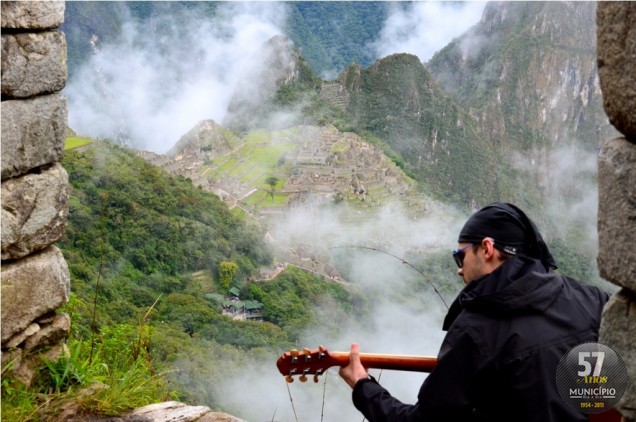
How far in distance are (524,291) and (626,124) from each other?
55 cm

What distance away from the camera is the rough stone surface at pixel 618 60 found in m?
1.22

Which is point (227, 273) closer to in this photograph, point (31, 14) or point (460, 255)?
point (31, 14)

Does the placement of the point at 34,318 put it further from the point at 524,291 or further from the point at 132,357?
the point at 524,291

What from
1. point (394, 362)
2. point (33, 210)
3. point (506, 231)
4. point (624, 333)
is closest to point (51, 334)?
point (33, 210)

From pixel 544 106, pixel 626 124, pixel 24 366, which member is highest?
pixel 544 106

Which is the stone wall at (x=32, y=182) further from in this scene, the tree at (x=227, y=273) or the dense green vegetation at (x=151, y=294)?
the tree at (x=227, y=273)

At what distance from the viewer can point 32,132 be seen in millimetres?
2629

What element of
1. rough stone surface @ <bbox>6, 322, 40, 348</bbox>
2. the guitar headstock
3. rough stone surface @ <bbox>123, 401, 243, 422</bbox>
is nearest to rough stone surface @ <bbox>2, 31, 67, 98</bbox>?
rough stone surface @ <bbox>6, 322, 40, 348</bbox>

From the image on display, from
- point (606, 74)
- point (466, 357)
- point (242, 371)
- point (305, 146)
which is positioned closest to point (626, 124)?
point (606, 74)

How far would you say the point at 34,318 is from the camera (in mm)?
2727

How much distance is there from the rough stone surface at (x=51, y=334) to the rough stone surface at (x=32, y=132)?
626mm

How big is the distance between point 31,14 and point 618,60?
2.09 meters

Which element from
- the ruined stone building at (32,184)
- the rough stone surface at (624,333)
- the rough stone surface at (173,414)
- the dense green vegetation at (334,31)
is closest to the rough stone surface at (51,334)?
the ruined stone building at (32,184)

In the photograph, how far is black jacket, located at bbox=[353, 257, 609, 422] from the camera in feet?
5.28
